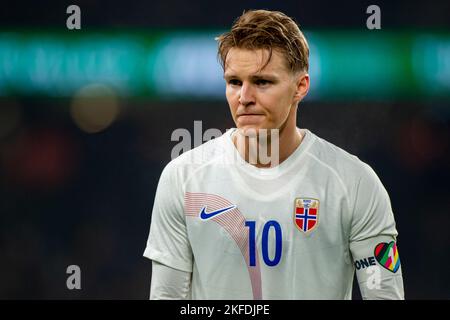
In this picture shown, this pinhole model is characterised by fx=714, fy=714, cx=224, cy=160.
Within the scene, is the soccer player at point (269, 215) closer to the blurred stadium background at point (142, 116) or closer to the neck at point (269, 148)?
the neck at point (269, 148)

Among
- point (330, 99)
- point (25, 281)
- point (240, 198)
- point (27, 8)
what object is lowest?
point (25, 281)

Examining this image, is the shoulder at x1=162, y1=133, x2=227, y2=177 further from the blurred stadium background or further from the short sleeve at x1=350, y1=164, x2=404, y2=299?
the blurred stadium background

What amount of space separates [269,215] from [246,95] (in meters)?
0.50

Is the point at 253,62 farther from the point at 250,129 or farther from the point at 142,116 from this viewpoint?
the point at 142,116

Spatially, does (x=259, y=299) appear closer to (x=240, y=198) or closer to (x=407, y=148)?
(x=240, y=198)

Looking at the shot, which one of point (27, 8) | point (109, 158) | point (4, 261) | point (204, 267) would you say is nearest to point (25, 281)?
point (4, 261)

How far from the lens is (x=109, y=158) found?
4.57 m

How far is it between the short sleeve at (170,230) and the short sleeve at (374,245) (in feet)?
2.26

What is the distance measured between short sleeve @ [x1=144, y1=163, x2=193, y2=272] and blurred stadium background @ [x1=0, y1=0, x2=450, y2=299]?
146cm

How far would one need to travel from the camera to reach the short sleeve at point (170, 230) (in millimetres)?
2922

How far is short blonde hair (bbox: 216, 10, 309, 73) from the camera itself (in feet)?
9.43

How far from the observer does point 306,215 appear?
291 centimetres

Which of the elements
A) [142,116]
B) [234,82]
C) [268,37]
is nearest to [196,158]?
[234,82]

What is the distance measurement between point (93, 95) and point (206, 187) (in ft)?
6.01
